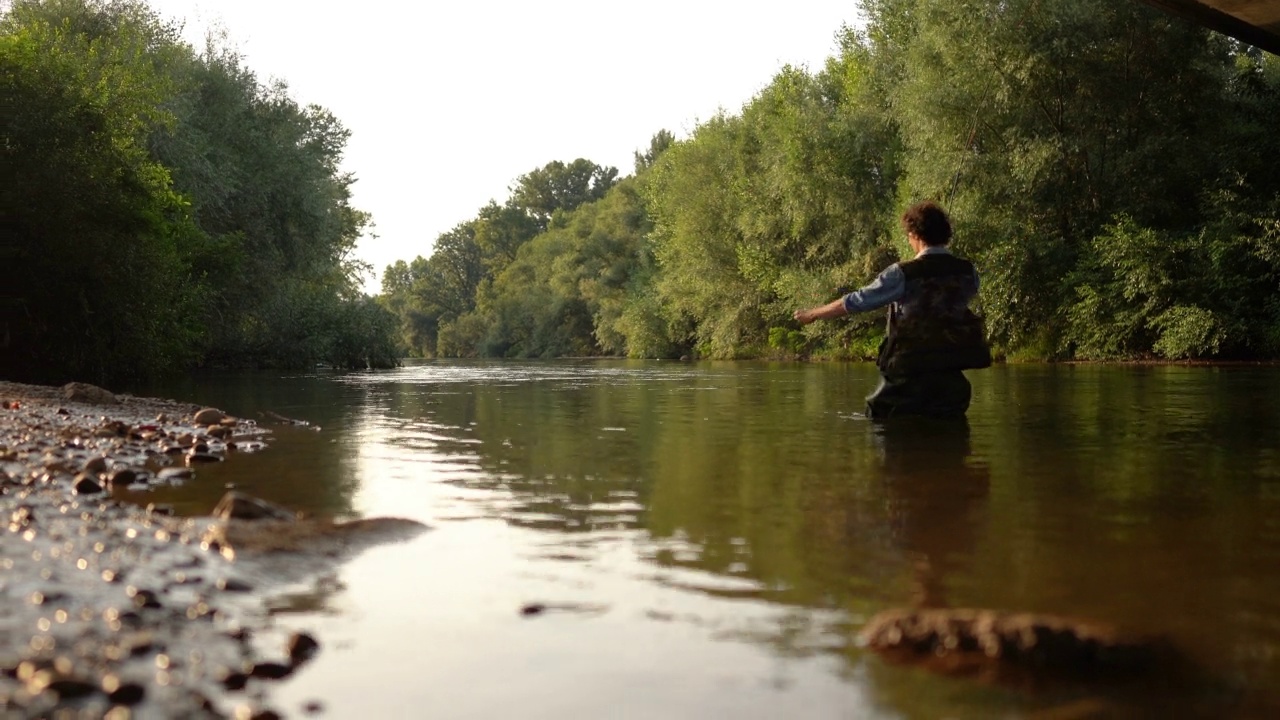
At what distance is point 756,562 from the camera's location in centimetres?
434

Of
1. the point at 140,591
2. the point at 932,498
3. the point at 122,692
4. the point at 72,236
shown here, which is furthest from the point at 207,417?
the point at 72,236

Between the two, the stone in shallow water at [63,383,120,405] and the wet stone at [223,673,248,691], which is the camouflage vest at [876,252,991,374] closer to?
the wet stone at [223,673,248,691]

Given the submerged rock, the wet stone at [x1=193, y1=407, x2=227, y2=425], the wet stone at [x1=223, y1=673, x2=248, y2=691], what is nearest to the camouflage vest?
the wet stone at [x1=193, y1=407, x2=227, y2=425]

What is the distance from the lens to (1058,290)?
31.9 metres

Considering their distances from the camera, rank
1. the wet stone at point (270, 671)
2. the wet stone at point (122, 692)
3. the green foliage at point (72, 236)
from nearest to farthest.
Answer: the wet stone at point (122, 692) → the wet stone at point (270, 671) → the green foliage at point (72, 236)

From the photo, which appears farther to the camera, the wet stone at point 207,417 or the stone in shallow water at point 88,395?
the stone in shallow water at point 88,395

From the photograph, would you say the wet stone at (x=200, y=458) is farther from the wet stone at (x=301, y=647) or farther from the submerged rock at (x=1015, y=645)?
the submerged rock at (x=1015, y=645)

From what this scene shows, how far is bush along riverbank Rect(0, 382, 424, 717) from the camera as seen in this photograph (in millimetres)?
2574

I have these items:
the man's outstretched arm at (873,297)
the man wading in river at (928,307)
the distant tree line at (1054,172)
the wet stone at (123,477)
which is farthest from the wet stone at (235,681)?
the distant tree line at (1054,172)

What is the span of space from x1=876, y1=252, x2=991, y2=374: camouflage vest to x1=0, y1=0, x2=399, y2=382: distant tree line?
15.1 meters

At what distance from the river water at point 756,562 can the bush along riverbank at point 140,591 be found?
0.15m

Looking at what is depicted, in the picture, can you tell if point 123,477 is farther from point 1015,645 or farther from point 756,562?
point 1015,645

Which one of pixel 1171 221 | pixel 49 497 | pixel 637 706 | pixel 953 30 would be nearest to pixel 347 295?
pixel 953 30

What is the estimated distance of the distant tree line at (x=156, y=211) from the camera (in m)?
19.2
